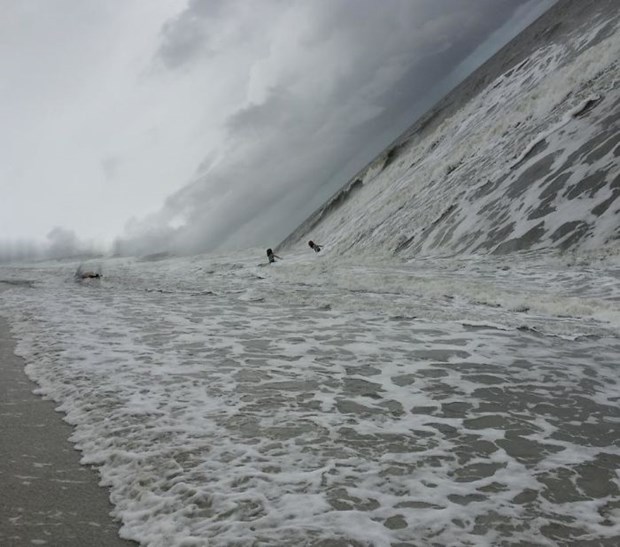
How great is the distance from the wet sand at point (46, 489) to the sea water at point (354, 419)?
0.14 meters

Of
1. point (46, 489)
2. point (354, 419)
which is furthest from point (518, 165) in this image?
point (46, 489)

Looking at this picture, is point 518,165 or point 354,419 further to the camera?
point 518,165

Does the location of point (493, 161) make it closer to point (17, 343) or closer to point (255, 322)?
point (255, 322)

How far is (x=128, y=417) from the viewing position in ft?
17.1

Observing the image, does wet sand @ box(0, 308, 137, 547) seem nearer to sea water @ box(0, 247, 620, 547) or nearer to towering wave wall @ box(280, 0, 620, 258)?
Result: sea water @ box(0, 247, 620, 547)

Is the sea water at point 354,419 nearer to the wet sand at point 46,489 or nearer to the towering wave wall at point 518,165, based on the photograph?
the wet sand at point 46,489

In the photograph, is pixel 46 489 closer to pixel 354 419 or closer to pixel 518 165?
pixel 354 419

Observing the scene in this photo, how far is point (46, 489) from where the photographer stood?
3.62m

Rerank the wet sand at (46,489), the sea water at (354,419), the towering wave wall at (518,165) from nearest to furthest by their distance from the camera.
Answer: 1. the wet sand at (46,489)
2. the sea water at (354,419)
3. the towering wave wall at (518,165)

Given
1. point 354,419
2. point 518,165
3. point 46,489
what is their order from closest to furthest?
point 46,489 < point 354,419 < point 518,165

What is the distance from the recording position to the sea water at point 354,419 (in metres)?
3.30

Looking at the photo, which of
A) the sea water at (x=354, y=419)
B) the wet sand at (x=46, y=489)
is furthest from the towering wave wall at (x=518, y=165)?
the wet sand at (x=46, y=489)

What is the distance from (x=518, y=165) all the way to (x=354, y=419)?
72.9 feet

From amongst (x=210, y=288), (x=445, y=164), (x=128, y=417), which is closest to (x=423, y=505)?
(x=128, y=417)
